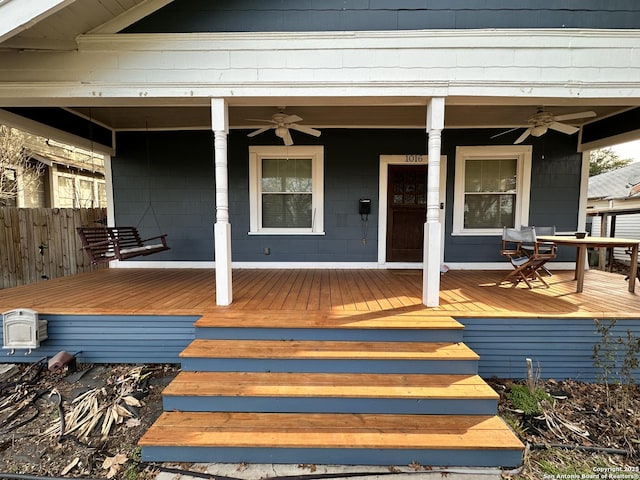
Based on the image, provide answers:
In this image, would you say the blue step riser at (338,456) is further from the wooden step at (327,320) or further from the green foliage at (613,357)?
the green foliage at (613,357)

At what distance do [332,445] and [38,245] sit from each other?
19.7 ft

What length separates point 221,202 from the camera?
311 centimetres

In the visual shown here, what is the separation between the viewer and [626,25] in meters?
3.15

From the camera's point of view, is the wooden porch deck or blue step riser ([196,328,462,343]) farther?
the wooden porch deck

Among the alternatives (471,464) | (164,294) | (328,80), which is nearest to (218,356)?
(164,294)

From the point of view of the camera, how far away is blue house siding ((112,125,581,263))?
5219mm

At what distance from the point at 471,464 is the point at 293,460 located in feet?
3.68

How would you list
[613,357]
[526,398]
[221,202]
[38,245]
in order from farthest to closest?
1. [38,245]
2. [221,202]
3. [613,357]
4. [526,398]

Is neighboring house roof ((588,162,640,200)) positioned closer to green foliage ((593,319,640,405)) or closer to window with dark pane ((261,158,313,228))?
green foliage ((593,319,640,405))

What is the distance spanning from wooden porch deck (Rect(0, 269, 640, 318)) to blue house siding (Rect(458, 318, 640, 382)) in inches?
3.7

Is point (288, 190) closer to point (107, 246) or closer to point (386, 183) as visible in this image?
point (386, 183)

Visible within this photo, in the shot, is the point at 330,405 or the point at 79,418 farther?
the point at 79,418

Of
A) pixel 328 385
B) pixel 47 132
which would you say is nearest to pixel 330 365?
pixel 328 385

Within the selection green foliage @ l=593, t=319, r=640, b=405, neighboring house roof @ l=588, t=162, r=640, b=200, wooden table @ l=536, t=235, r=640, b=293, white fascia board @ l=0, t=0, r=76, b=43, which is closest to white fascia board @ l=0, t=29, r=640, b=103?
white fascia board @ l=0, t=0, r=76, b=43
